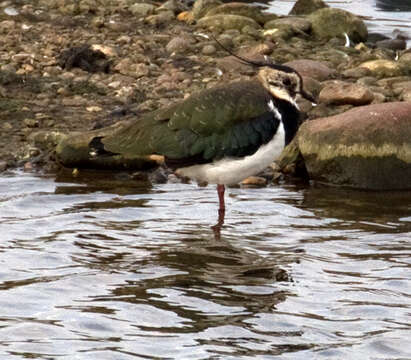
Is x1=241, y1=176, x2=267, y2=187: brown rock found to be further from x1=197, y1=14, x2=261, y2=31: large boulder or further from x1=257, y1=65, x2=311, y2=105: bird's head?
x1=197, y1=14, x2=261, y2=31: large boulder

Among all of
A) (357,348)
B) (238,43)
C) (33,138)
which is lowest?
(357,348)

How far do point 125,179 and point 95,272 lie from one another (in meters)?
3.62

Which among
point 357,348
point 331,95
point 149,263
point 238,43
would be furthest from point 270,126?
point 238,43

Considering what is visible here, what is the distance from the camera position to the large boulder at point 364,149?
452 inches

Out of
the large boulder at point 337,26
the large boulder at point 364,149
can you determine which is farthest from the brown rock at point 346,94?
the large boulder at point 337,26

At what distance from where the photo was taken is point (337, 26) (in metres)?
18.0

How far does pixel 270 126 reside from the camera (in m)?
9.59

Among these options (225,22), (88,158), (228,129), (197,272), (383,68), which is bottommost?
(197,272)

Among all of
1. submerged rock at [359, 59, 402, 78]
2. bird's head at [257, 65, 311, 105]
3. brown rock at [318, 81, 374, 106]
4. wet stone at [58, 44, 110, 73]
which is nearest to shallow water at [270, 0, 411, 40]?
submerged rock at [359, 59, 402, 78]

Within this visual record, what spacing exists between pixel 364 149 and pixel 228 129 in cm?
242

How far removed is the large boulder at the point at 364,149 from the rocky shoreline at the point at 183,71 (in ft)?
0.04

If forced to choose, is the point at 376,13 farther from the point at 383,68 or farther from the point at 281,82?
the point at 281,82

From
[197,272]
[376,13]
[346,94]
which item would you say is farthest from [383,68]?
[197,272]

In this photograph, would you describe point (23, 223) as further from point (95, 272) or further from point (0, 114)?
point (0, 114)
